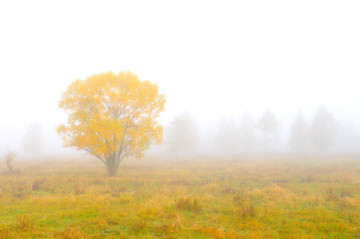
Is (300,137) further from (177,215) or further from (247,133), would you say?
(177,215)

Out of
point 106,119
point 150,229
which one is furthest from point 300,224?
point 106,119

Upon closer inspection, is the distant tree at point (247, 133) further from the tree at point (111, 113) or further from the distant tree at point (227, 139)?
the tree at point (111, 113)

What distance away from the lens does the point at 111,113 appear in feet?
57.8

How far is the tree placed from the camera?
52.9 feet

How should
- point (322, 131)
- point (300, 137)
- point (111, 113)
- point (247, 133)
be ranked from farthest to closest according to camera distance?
point (247, 133)
point (300, 137)
point (322, 131)
point (111, 113)

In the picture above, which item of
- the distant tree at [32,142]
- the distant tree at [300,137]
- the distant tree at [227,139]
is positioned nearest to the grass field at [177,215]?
the distant tree at [227,139]

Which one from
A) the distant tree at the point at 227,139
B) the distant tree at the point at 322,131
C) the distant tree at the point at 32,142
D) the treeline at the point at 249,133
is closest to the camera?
the distant tree at the point at 322,131

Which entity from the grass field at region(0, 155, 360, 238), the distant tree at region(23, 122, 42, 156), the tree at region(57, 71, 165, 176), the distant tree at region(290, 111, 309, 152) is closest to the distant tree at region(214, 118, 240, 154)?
the distant tree at region(290, 111, 309, 152)

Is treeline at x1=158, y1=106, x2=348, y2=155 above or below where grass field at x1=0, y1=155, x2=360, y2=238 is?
above

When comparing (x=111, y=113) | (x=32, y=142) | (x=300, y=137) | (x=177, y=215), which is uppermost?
(x=111, y=113)

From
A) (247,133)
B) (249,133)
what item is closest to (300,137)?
(249,133)

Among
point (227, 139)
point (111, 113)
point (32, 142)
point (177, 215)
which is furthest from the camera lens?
point (227, 139)

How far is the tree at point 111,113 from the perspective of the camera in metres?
16.1

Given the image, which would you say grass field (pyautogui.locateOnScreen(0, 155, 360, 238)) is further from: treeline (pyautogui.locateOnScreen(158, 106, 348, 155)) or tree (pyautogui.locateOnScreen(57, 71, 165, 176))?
treeline (pyautogui.locateOnScreen(158, 106, 348, 155))
